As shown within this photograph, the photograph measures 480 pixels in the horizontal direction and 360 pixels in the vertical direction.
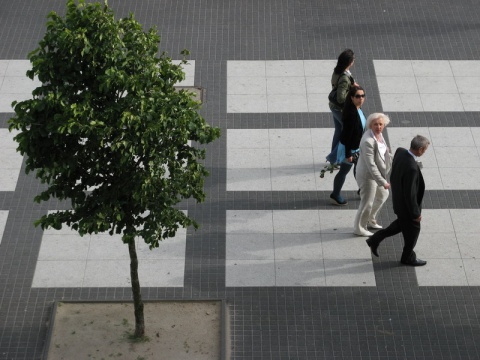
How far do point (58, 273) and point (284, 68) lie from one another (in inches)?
213

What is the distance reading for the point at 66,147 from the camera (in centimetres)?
787

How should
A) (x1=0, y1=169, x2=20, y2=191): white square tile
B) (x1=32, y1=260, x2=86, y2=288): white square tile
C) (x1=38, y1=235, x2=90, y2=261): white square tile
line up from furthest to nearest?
(x1=0, y1=169, x2=20, y2=191): white square tile, (x1=38, y1=235, x2=90, y2=261): white square tile, (x1=32, y1=260, x2=86, y2=288): white square tile

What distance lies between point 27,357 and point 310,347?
291cm

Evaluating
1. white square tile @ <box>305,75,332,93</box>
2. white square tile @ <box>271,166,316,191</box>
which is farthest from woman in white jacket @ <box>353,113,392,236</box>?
white square tile @ <box>305,75,332,93</box>

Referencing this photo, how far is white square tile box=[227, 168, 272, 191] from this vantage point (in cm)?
1172

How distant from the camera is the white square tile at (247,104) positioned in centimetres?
1313

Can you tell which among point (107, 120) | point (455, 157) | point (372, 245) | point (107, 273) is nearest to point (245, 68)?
point (455, 157)

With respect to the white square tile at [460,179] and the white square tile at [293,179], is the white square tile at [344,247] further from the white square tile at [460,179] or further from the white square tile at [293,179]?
the white square tile at [460,179]

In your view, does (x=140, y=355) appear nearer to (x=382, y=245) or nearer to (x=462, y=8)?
(x=382, y=245)

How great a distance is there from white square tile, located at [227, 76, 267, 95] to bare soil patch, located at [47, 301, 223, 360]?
175 inches

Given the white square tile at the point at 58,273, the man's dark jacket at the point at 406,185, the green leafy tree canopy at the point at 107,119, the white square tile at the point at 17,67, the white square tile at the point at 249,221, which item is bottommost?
the white square tile at the point at 58,273

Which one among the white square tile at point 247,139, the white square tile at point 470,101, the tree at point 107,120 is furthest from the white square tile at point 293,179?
the tree at point 107,120

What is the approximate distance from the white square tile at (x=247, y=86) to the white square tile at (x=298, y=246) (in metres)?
3.25

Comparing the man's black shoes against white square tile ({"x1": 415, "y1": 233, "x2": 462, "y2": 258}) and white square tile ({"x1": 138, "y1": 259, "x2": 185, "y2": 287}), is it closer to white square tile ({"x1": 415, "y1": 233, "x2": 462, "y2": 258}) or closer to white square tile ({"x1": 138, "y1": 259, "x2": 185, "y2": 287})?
white square tile ({"x1": 415, "y1": 233, "x2": 462, "y2": 258})
